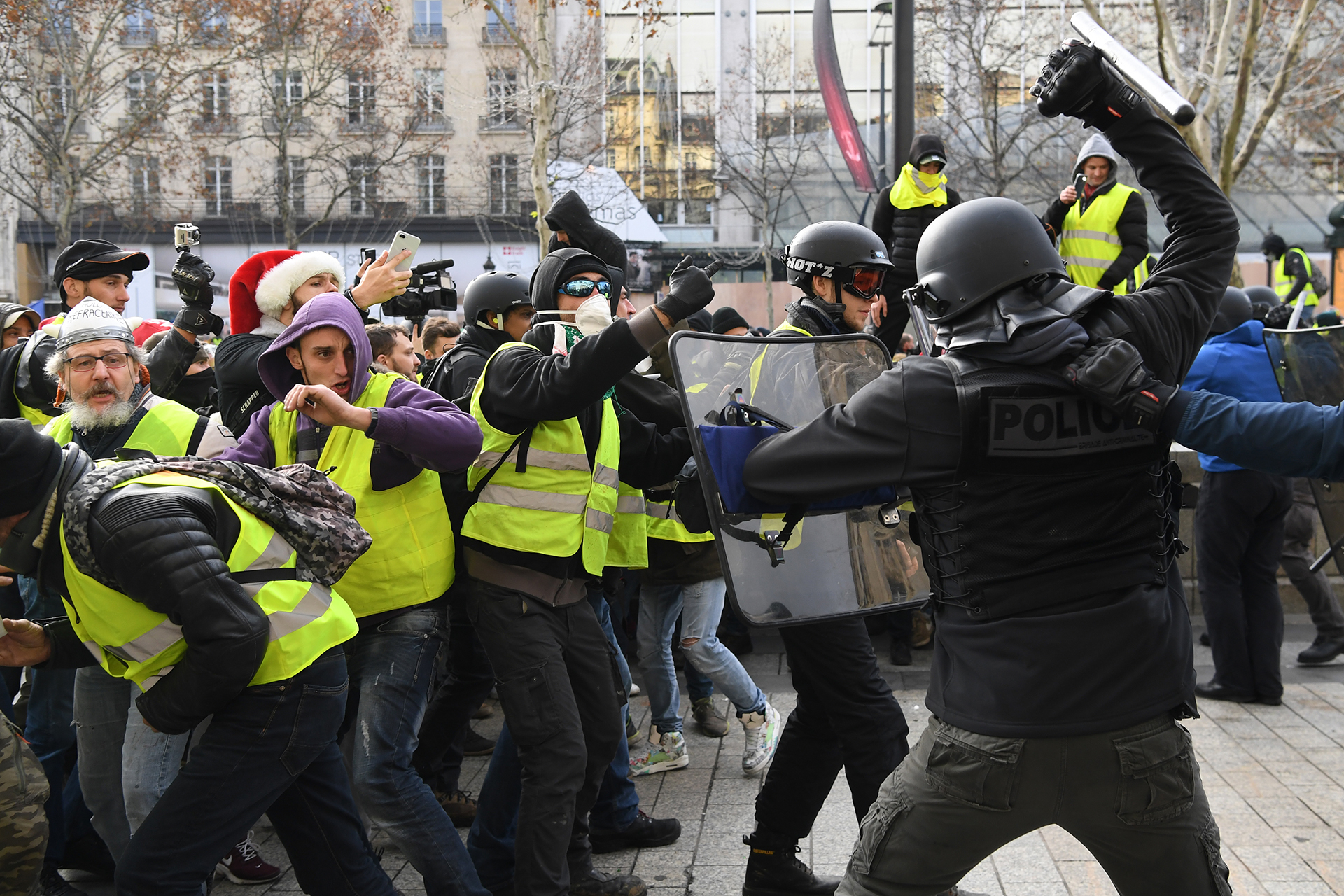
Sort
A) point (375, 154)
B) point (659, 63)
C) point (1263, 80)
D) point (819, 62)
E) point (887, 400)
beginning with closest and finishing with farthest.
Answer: point (887, 400), point (819, 62), point (1263, 80), point (375, 154), point (659, 63)

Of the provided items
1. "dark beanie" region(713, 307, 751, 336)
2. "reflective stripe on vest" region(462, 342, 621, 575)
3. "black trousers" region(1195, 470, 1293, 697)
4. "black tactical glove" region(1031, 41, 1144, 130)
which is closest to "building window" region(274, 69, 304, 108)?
"dark beanie" region(713, 307, 751, 336)

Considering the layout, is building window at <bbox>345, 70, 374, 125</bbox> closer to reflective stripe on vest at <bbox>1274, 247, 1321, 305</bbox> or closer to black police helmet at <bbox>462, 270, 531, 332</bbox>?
reflective stripe on vest at <bbox>1274, 247, 1321, 305</bbox>

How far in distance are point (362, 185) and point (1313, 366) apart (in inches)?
1249

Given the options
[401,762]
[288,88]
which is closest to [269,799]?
[401,762]

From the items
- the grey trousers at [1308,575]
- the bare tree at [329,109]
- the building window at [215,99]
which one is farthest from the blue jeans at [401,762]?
the building window at [215,99]

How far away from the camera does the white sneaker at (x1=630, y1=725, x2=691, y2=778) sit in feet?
17.0

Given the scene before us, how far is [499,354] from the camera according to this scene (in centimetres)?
357

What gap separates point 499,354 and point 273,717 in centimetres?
127

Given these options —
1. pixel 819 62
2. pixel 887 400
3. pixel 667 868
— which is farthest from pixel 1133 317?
pixel 819 62

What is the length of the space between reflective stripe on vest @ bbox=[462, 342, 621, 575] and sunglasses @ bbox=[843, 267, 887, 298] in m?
1.03

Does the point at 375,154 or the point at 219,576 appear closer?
the point at 219,576

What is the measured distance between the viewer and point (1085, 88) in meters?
2.76

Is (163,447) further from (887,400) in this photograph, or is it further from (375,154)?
(375,154)

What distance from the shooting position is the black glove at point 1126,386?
2.27 meters
